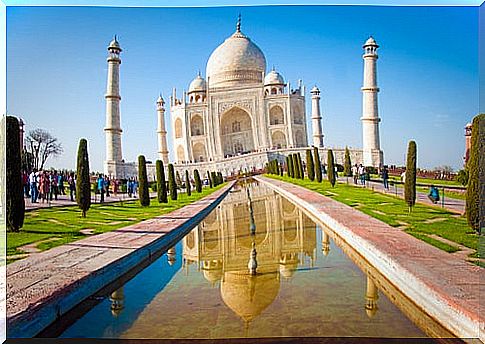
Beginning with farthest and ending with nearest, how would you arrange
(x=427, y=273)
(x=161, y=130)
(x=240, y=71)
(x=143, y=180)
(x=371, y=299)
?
(x=240, y=71), (x=143, y=180), (x=161, y=130), (x=371, y=299), (x=427, y=273)

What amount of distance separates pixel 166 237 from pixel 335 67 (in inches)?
97.2

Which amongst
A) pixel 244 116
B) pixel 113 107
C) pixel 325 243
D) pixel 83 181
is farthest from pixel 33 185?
pixel 244 116

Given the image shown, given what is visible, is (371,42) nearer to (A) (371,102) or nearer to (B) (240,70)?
(A) (371,102)

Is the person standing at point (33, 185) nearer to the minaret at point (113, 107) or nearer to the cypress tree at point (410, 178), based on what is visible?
the minaret at point (113, 107)

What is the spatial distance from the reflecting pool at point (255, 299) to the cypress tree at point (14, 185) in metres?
1.08

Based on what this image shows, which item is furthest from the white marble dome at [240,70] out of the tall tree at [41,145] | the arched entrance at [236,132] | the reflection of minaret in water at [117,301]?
the reflection of minaret in water at [117,301]

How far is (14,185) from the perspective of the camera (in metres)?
4.11

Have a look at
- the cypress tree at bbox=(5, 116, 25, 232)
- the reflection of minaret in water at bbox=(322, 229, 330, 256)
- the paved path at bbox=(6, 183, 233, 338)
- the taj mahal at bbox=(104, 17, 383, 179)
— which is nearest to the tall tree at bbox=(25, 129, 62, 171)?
the cypress tree at bbox=(5, 116, 25, 232)

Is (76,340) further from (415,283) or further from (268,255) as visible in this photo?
(268,255)

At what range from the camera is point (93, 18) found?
3967 millimetres

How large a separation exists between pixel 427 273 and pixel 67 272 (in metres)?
2.37

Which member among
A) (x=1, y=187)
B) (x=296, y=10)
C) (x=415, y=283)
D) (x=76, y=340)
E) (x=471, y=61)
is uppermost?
(x=296, y=10)

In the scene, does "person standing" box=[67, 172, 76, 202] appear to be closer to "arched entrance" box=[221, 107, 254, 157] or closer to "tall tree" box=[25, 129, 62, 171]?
"tall tree" box=[25, 129, 62, 171]

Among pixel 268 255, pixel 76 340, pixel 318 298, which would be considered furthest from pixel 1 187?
pixel 318 298
